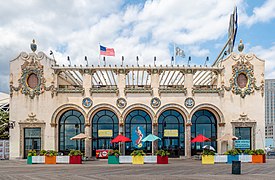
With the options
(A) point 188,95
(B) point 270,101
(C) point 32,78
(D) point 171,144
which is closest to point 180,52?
(A) point 188,95

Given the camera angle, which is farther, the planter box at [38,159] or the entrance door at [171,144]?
the entrance door at [171,144]

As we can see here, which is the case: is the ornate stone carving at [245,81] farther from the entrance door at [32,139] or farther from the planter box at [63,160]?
the entrance door at [32,139]

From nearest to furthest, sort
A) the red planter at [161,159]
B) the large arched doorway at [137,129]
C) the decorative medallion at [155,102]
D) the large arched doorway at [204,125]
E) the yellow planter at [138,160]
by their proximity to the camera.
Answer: the yellow planter at [138,160] < the red planter at [161,159] < the decorative medallion at [155,102] < the large arched doorway at [137,129] < the large arched doorway at [204,125]

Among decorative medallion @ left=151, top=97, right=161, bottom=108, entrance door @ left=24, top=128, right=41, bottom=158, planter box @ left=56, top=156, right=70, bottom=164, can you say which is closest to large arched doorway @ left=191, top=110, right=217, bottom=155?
decorative medallion @ left=151, top=97, right=161, bottom=108

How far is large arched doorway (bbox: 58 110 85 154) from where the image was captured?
3659 cm

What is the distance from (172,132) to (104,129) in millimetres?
7632

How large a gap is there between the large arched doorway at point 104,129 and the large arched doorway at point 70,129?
1.40 m

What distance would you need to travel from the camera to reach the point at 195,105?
1436 inches

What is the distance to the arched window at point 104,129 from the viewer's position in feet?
120

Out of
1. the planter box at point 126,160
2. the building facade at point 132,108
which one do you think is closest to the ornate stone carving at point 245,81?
the building facade at point 132,108

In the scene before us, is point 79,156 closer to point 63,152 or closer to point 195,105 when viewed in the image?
point 63,152

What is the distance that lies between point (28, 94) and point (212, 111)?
20.4 meters

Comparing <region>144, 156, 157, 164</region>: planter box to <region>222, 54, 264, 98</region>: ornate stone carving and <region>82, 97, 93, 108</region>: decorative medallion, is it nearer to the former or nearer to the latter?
<region>82, 97, 93, 108</region>: decorative medallion

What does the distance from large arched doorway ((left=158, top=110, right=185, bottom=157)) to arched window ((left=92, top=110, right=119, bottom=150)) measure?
202 inches
